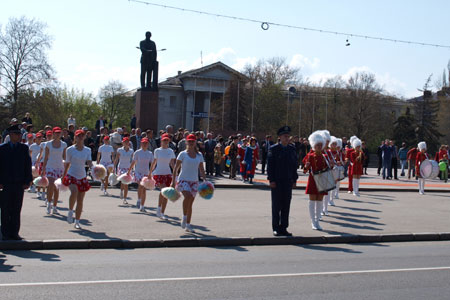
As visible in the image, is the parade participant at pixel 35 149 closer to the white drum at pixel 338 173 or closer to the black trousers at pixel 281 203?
the black trousers at pixel 281 203

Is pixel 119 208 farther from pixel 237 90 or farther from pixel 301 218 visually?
pixel 237 90

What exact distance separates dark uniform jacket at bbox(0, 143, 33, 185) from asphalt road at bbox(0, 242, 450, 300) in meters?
1.45

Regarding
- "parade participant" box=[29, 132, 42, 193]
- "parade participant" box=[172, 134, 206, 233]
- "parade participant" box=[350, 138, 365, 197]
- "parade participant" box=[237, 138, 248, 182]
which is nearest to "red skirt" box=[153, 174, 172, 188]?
"parade participant" box=[172, 134, 206, 233]

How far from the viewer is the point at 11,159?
1027 centimetres

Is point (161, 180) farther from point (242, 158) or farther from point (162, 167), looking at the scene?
point (242, 158)

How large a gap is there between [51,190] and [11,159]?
3.28m

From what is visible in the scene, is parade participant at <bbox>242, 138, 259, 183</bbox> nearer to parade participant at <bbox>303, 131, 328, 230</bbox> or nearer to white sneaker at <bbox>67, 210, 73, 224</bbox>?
parade participant at <bbox>303, 131, 328, 230</bbox>

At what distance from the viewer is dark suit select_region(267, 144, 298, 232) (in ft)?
37.7

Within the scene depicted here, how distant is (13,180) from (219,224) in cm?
448

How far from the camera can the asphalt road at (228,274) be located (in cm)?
684

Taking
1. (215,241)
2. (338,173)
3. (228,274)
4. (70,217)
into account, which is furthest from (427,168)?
(228,274)

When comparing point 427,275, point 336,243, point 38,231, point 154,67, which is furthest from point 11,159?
point 154,67

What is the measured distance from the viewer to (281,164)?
37.9 ft

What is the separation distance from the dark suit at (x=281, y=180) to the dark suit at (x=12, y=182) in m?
4.66
